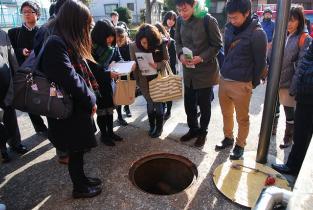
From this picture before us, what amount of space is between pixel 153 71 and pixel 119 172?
147cm

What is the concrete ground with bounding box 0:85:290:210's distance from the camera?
2.76m

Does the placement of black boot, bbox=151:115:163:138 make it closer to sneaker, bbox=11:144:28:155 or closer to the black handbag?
sneaker, bbox=11:144:28:155

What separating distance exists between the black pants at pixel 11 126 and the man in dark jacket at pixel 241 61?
270 cm

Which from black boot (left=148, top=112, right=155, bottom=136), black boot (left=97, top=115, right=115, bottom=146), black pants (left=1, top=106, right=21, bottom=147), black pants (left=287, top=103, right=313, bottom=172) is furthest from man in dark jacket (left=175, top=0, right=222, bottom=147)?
black pants (left=1, top=106, right=21, bottom=147)

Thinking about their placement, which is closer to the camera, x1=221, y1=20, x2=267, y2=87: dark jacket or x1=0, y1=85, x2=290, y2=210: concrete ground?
x1=0, y1=85, x2=290, y2=210: concrete ground

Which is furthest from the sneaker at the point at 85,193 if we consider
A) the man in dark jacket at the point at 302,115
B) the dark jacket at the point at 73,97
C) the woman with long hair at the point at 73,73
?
the man in dark jacket at the point at 302,115

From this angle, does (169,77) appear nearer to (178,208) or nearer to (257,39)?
(257,39)

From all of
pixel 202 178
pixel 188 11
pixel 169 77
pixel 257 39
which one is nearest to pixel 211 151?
pixel 202 178

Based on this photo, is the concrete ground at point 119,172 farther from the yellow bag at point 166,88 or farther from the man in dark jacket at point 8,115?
the yellow bag at point 166,88

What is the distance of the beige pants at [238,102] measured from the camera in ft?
10.8

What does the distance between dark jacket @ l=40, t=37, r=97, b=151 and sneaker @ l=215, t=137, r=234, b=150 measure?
1.81 meters

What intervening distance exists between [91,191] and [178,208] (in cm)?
89

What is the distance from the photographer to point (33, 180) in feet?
10.3

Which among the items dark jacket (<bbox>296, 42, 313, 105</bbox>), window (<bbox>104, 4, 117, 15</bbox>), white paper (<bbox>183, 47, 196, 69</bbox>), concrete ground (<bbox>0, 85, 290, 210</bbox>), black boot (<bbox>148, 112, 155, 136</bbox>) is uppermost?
window (<bbox>104, 4, 117, 15</bbox>)
